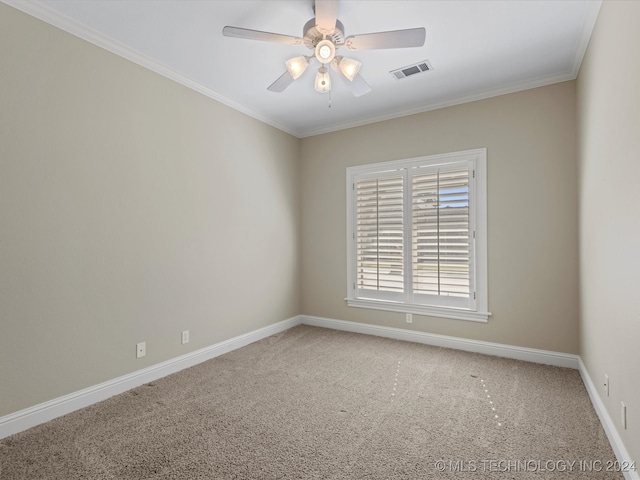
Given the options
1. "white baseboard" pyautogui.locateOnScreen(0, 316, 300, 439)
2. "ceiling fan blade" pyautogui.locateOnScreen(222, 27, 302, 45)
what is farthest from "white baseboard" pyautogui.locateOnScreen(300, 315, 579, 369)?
"ceiling fan blade" pyautogui.locateOnScreen(222, 27, 302, 45)

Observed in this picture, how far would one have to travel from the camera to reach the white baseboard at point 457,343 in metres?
3.14

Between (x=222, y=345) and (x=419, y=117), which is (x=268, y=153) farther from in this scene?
(x=222, y=345)

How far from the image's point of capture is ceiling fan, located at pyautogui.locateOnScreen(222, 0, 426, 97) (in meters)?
1.95

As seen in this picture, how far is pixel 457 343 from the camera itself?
3.63m

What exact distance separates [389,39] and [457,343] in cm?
307

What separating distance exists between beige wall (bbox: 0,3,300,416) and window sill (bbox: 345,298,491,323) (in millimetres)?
1415

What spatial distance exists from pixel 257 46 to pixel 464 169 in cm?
241

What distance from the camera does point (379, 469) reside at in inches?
69.6

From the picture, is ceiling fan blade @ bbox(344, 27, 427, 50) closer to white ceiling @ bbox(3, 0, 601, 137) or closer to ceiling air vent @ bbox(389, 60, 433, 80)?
white ceiling @ bbox(3, 0, 601, 137)

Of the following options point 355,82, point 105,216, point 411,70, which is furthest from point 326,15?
point 105,216

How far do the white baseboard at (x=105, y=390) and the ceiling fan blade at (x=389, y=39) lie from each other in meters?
3.02

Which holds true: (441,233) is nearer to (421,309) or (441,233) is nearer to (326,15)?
(421,309)

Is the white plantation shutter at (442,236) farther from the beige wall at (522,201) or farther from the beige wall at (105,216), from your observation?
the beige wall at (105,216)

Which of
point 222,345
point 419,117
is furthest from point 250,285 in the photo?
point 419,117
